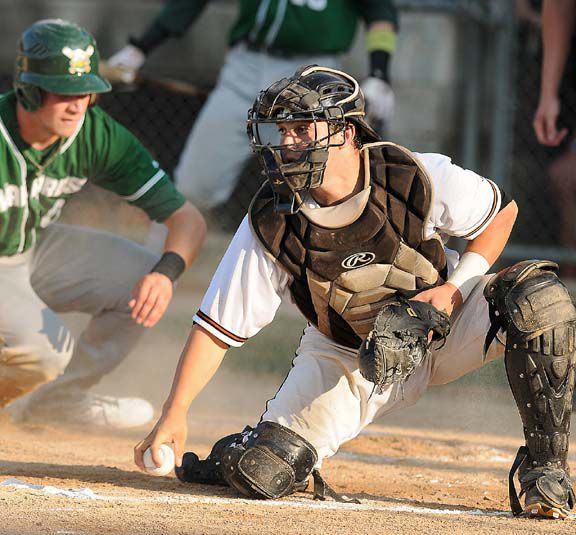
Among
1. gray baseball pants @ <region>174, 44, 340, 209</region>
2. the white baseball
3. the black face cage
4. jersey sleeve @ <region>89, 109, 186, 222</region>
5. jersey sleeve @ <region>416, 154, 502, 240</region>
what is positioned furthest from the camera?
gray baseball pants @ <region>174, 44, 340, 209</region>

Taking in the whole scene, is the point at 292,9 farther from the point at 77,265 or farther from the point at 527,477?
the point at 527,477

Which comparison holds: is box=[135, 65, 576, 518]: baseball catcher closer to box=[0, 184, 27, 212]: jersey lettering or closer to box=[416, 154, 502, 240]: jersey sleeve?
box=[416, 154, 502, 240]: jersey sleeve

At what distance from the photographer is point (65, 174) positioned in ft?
17.5

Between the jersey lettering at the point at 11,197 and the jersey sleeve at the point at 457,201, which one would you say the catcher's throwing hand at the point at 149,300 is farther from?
the jersey sleeve at the point at 457,201

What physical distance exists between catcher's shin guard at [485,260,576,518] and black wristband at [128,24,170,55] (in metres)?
4.34

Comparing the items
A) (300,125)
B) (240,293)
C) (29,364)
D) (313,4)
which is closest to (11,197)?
(29,364)

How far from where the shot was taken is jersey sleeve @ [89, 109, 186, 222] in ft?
17.5

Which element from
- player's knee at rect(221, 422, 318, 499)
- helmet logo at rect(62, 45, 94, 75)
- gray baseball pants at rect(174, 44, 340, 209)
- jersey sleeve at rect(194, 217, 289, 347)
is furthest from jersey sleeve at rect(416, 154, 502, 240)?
gray baseball pants at rect(174, 44, 340, 209)

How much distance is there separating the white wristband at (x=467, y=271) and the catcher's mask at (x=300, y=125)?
0.61 m

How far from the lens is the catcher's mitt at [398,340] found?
12.2ft

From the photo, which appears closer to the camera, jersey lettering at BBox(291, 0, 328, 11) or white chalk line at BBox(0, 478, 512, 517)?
white chalk line at BBox(0, 478, 512, 517)

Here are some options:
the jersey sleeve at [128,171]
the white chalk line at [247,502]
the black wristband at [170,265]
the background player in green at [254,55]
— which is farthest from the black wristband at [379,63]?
the white chalk line at [247,502]

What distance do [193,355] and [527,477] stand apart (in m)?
1.15

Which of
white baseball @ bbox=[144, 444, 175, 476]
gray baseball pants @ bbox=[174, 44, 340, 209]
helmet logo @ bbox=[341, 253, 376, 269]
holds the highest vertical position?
helmet logo @ bbox=[341, 253, 376, 269]
